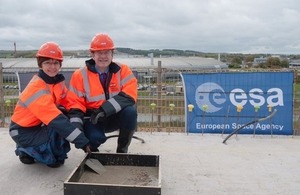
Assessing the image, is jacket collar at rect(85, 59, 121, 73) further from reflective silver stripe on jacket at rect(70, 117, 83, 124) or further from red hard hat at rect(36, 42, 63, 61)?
reflective silver stripe on jacket at rect(70, 117, 83, 124)

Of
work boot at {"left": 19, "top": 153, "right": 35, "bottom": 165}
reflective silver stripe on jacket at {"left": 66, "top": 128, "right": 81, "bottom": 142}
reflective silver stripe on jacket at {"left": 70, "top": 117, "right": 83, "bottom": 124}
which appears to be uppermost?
reflective silver stripe on jacket at {"left": 70, "top": 117, "right": 83, "bottom": 124}

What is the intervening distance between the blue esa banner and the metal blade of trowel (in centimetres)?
261

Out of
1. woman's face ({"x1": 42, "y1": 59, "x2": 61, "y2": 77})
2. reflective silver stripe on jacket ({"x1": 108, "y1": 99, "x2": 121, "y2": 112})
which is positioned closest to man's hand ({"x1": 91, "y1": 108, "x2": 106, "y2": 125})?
reflective silver stripe on jacket ({"x1": 108, "y1": 99, "x2": 121, "y2": 112})

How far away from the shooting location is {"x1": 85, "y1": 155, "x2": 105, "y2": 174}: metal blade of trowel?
124 inches

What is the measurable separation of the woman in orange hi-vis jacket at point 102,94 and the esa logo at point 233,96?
230cm

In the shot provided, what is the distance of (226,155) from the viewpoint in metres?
4.05

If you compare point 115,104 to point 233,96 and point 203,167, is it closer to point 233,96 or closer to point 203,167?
point 203,167

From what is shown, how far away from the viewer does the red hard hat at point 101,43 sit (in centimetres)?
339

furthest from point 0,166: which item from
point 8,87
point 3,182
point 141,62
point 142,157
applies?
point 141,62

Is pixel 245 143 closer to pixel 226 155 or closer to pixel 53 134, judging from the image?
pixel 226 155

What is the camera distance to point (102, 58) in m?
3.45

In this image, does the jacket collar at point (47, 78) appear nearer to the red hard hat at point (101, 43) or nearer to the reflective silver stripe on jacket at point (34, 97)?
the reflective silver stripe on jacket at point (34, 97)

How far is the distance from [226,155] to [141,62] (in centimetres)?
3584

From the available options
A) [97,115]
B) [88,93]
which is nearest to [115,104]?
[97,115]
